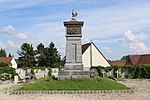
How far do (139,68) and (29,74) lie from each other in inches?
586

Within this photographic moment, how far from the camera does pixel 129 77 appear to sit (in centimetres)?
3925

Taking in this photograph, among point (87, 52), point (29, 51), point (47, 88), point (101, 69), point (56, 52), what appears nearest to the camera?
point (47, 88)

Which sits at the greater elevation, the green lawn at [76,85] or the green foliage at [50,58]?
the green foliage at [50,58]

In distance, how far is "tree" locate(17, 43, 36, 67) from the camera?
60719 millimetres

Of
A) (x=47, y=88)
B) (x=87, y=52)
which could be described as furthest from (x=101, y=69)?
(x=47, y=88)

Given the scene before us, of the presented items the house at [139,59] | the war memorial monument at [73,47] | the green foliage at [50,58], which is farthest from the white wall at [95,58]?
the war memorial monument at [73,47]

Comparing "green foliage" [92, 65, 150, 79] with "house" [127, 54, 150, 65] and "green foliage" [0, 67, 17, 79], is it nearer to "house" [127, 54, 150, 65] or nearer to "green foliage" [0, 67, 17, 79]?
"green foliage" [0, 67, 17, 79]

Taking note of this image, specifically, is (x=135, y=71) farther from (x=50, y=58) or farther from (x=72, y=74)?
(x=50, y=58)

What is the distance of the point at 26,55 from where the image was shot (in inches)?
2438

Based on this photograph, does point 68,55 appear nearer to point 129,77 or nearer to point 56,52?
point 129,77

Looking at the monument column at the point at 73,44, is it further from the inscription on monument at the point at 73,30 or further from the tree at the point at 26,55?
the tree at the point at 26,55

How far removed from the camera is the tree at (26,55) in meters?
60.7

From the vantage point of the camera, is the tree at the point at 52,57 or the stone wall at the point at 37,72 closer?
the stone wall at the point at 37,72

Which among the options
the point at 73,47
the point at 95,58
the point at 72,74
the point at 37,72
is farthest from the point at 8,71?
the point at 95,58
